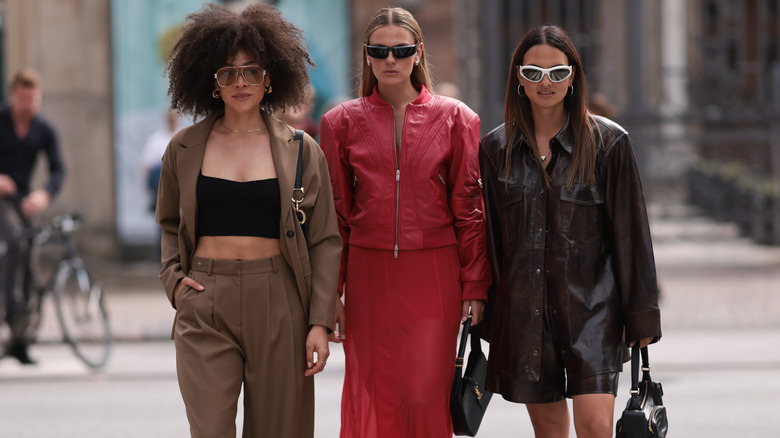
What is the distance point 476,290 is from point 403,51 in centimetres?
100

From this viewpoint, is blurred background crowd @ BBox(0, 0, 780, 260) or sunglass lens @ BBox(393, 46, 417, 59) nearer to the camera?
sunglass lens @ BBox(393, 46, 417, 59)

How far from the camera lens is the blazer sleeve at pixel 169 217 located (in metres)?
4.39

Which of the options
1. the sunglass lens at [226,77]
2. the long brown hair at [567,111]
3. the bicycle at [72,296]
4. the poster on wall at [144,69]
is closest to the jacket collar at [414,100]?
the long brown hair at [567,111]

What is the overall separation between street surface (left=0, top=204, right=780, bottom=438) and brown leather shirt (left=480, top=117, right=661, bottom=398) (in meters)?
2.49

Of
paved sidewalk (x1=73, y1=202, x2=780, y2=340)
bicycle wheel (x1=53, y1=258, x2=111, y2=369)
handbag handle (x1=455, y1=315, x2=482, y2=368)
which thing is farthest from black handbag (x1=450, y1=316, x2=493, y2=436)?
paved sidewalk (x1=73, y1=202, x2=780, y2=340)

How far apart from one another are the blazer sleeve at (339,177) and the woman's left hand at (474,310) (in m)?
0.53

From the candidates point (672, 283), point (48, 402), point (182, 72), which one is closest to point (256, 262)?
point (182, 72)

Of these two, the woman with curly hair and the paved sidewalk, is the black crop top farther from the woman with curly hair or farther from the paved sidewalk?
the paved sidewalk

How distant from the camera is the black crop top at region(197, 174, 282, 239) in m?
4.29

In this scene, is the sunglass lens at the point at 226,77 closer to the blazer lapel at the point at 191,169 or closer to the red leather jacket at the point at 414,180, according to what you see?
the blazer lapel at the point at 191,169

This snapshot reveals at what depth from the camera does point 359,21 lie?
15.5 meters

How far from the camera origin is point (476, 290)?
4.75 m

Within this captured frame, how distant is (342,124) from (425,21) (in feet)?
34.5

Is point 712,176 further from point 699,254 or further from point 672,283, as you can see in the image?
point 672,283
